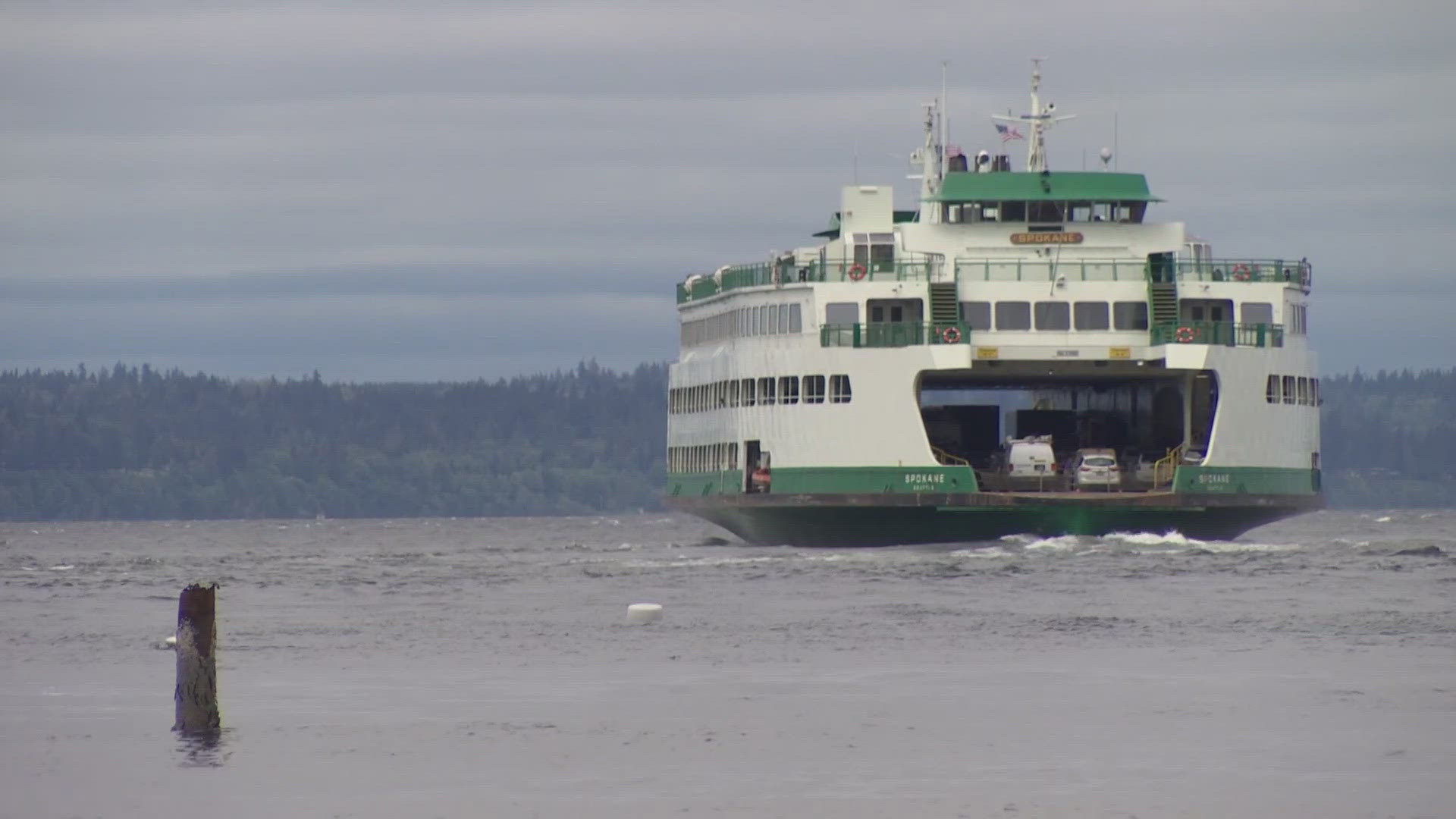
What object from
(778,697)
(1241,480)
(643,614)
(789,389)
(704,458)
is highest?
(789,389)

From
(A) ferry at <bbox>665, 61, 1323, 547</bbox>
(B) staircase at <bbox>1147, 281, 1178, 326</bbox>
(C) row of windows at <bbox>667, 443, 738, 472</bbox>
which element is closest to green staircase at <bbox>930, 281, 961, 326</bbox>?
(A) ferry at <bbox>665, 61, 1323, 547</bbox>

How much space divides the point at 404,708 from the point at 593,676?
3821mm

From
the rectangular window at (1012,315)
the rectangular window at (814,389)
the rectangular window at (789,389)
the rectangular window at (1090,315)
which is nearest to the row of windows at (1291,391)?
the rectangular window at (1090,315)

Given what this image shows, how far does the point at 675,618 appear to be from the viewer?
40.0m

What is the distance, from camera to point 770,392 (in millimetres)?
63438

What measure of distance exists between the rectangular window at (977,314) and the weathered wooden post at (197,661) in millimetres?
36815

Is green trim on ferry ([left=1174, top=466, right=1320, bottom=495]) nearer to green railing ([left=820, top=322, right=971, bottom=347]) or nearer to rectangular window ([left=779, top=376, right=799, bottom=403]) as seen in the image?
green railing ([left=820, top=322, right=971, bottom=347])

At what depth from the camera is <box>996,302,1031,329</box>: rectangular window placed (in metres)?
60.1

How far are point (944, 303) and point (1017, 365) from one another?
230cm

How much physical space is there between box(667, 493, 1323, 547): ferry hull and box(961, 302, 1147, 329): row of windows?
474 centimetres

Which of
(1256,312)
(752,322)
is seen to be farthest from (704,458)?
(1256,312)

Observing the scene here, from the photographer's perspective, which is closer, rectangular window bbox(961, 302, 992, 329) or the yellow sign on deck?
rectangular window bbox(961, 302, 992, 329)

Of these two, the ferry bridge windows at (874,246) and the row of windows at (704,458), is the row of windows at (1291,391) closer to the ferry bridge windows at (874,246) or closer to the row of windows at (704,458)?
the ferry bridge windows at (874,246)

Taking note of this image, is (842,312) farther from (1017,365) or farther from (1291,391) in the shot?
(1291,391)
